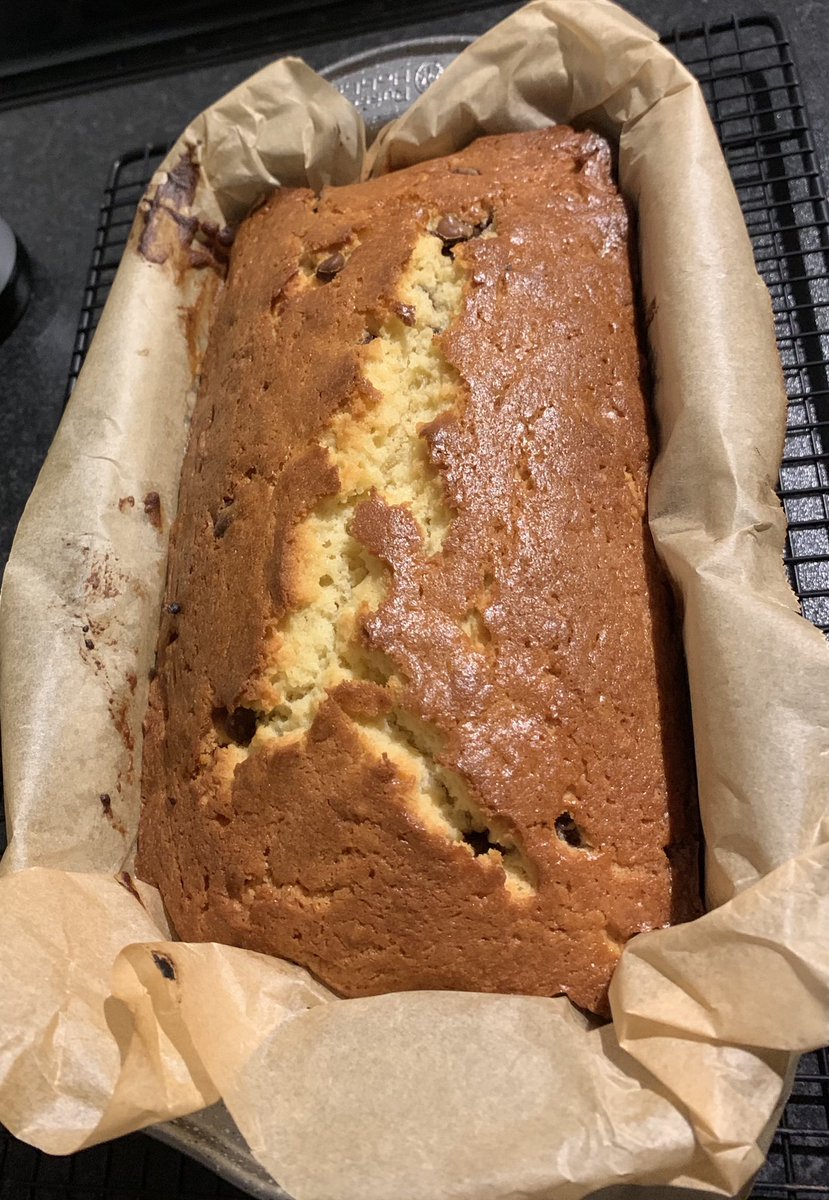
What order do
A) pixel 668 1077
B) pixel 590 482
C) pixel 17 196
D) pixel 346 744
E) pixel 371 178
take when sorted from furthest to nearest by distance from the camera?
pixel 17 196, pixel 371 178, pixel 590 482, pixel 346 744, pixel 668 1077

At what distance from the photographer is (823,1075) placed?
1106 mm

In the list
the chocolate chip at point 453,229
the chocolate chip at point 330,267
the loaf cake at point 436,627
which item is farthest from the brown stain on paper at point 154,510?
the chocolate chip at point 453,229

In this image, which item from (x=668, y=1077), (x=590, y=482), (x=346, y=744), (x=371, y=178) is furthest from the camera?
(x=371, y=178)

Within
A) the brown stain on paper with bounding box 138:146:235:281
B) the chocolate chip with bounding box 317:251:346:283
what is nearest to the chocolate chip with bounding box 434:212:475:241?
the chocolate chip with bounding box 317:251:346:283

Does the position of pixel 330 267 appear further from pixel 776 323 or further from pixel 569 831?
pixel 569 831

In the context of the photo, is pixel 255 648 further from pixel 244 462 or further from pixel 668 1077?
pixel 668 1077

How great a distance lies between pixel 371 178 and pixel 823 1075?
151 cm

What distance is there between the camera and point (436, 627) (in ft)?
3.48

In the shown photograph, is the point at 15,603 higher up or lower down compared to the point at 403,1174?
higher up

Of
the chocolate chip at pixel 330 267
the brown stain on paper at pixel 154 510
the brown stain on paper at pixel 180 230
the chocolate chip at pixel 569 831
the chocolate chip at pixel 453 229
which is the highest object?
the brown stain on paper at pixel 180 230

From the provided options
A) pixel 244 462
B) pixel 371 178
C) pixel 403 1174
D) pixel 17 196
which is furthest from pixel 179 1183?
pixel 17 196

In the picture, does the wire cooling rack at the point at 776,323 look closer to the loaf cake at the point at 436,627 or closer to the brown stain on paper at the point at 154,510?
the loaf cake at the point at 436,627

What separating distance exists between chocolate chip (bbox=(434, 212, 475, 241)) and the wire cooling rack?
54cm

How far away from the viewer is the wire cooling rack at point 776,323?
1.13 meters
